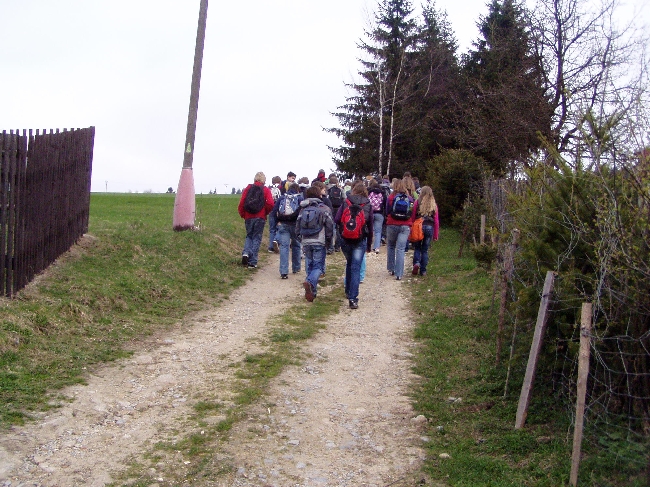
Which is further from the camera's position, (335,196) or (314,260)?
(335,196)

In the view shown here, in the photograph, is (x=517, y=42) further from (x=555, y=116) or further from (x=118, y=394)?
(x=118, y=394)

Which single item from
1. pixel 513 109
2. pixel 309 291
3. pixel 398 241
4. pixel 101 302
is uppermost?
pixel 513 109

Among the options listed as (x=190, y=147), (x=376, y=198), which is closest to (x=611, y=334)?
(x=376, y=198)

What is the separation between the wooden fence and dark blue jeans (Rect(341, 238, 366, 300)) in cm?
406

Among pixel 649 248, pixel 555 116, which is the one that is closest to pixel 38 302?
pixel 649 248

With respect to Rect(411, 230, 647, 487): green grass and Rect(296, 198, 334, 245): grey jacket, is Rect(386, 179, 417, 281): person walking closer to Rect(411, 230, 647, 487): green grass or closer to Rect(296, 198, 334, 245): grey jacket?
Rect(296, 198, 334, 245): grey jacket

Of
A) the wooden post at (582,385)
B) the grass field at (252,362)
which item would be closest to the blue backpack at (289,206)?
the grass field at (252,362)

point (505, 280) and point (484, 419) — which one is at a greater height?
point (505, 280)

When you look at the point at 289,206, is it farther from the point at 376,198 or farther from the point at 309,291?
the point at 376,198

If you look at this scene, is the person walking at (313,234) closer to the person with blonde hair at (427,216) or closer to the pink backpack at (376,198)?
the person with blonde hair at (427,216)

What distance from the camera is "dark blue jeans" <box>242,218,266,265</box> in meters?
13.1

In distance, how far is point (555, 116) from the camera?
20.0 m

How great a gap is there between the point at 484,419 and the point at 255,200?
299 inches

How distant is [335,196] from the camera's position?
51.2 ft
